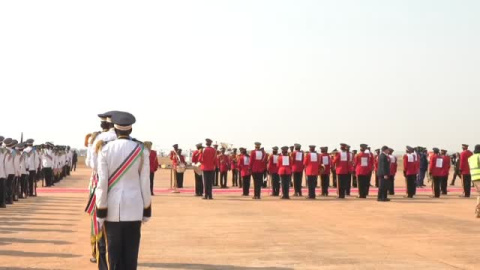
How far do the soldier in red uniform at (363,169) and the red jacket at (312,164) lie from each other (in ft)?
4.11

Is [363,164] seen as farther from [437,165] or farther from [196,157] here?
[196,157]

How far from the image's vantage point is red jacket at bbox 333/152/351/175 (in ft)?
73.8

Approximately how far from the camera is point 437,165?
75.4ft

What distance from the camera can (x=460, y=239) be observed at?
11.3 m

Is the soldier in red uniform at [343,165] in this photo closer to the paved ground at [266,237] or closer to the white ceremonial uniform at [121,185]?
the paved ground at [266,237]

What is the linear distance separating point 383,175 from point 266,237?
987 cm

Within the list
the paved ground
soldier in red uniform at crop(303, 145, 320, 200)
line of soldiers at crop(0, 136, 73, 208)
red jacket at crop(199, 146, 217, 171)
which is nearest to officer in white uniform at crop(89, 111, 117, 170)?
the paved ground

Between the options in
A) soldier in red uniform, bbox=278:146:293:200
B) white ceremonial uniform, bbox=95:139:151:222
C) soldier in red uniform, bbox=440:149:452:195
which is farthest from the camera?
soldier in red uniform, bbox=440:149:452:195

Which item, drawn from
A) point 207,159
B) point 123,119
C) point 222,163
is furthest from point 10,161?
point 222,163

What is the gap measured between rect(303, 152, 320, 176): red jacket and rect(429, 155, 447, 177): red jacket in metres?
3.91

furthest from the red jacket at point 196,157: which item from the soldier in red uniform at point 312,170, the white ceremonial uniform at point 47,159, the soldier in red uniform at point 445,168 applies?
the soldier in red uniform at point 445,168

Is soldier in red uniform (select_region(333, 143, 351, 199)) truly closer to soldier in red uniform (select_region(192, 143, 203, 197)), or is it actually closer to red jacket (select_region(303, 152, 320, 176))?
red jacket (select_region(303, 152, 320, 176))

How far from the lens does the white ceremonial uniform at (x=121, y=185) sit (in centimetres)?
645

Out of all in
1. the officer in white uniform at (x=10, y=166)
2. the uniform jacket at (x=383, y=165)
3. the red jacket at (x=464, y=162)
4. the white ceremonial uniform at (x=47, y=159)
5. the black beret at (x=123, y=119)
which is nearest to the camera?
the black beret at (x=123, y=119)
